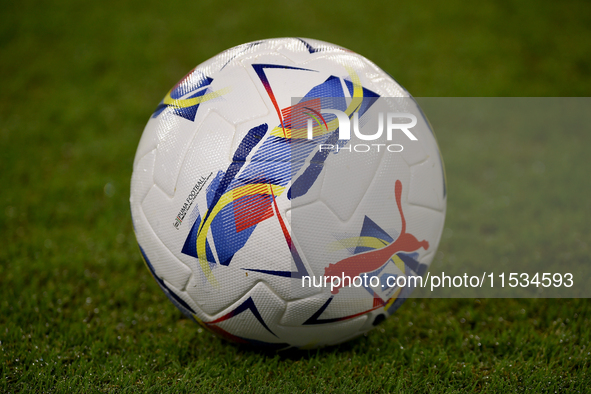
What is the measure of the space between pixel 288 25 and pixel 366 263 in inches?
209

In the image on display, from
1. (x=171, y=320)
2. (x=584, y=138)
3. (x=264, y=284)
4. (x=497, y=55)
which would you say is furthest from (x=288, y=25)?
(x=264, y=284)

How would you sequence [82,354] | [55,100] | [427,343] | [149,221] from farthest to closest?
[55,100] → [427,343] → [82,354] → [149,221]

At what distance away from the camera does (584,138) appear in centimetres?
497

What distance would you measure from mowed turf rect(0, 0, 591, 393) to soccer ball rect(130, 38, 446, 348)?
1.27 ft

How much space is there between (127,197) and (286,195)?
2.46m

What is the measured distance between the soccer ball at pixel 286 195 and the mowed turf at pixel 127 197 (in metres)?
0.39

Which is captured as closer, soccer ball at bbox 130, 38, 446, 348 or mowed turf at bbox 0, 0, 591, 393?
soccer ball at bbox 130, 38, 446, 348

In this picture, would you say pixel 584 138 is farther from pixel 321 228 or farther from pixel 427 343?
pixel 321 228

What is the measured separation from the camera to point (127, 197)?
4.07 meters

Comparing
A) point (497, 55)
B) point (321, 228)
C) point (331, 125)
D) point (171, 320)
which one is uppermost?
point (331, 125)

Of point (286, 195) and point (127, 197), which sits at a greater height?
point (286, 195)

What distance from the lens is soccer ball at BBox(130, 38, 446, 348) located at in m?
2.02

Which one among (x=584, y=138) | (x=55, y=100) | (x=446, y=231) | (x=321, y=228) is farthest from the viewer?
(x=55, y=100)

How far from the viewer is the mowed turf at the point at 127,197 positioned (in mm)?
2455
